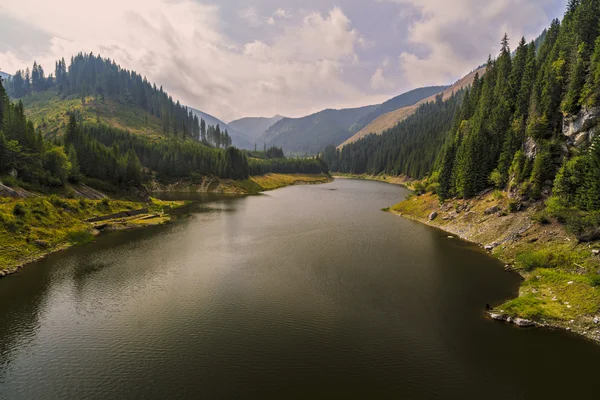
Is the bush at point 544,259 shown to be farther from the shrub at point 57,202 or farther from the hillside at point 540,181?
the shrub at point 57,202

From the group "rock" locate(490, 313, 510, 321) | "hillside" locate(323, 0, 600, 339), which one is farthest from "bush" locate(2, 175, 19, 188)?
"hillside" locate(323, 0, 600, 339)

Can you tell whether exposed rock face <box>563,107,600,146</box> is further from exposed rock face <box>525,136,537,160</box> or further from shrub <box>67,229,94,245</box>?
shrub <box>67,229,94,245</box>

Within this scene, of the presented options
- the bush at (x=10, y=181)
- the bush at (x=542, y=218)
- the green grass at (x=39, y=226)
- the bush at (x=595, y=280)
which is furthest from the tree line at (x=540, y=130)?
the bush at (x=10, y=181)

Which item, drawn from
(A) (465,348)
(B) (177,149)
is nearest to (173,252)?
(A) (465,348)

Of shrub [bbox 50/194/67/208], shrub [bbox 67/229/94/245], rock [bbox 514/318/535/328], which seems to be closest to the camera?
rock [bbox 514/318/535/328]

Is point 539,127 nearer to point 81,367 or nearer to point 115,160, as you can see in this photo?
point 81,367

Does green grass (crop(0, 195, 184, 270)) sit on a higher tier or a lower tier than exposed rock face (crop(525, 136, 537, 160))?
lower

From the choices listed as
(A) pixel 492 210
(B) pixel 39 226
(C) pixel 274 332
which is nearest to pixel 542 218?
(A) pixel 492 210
